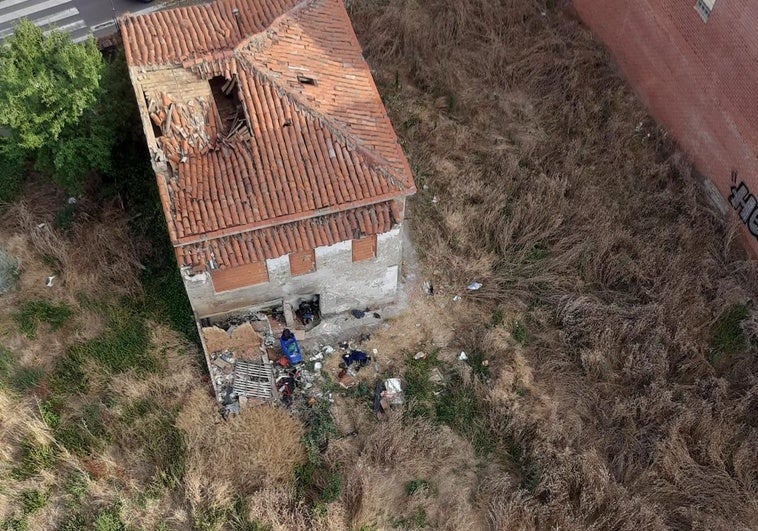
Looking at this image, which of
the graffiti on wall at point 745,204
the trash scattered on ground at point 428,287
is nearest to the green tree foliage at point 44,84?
the trash scattered on ground at point 428,287

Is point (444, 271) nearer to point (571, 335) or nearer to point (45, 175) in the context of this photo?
point (571, 335)

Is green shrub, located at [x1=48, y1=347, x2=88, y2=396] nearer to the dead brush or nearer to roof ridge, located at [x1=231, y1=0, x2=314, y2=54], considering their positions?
the dead brush

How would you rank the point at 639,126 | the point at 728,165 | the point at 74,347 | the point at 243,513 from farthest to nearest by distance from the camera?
1. the point at 639,126
2. the point at 728,165
3. the point at 74,347
4. the point at 243,513

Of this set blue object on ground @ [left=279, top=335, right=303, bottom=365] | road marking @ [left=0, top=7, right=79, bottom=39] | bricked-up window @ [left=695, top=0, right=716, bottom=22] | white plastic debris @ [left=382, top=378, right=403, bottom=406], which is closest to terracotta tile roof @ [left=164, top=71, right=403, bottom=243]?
blue object on ground @ [left=279, top=335, right=303, bottom=365]

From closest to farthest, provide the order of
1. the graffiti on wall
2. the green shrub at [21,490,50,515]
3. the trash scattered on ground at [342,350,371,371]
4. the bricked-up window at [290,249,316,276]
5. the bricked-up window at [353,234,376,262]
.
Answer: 1. the green shrub at [21,490,50,515]
2. the bricked-up window at [290,249,316,276]
3. the bricked-up window at [353,234,376,262]
4. the trash scattered on ground at [342,350,371,371]
5. the graffiti on wall

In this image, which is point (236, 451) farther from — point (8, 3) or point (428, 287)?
point (8, 3)

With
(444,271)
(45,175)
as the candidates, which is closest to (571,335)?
(444,271)
